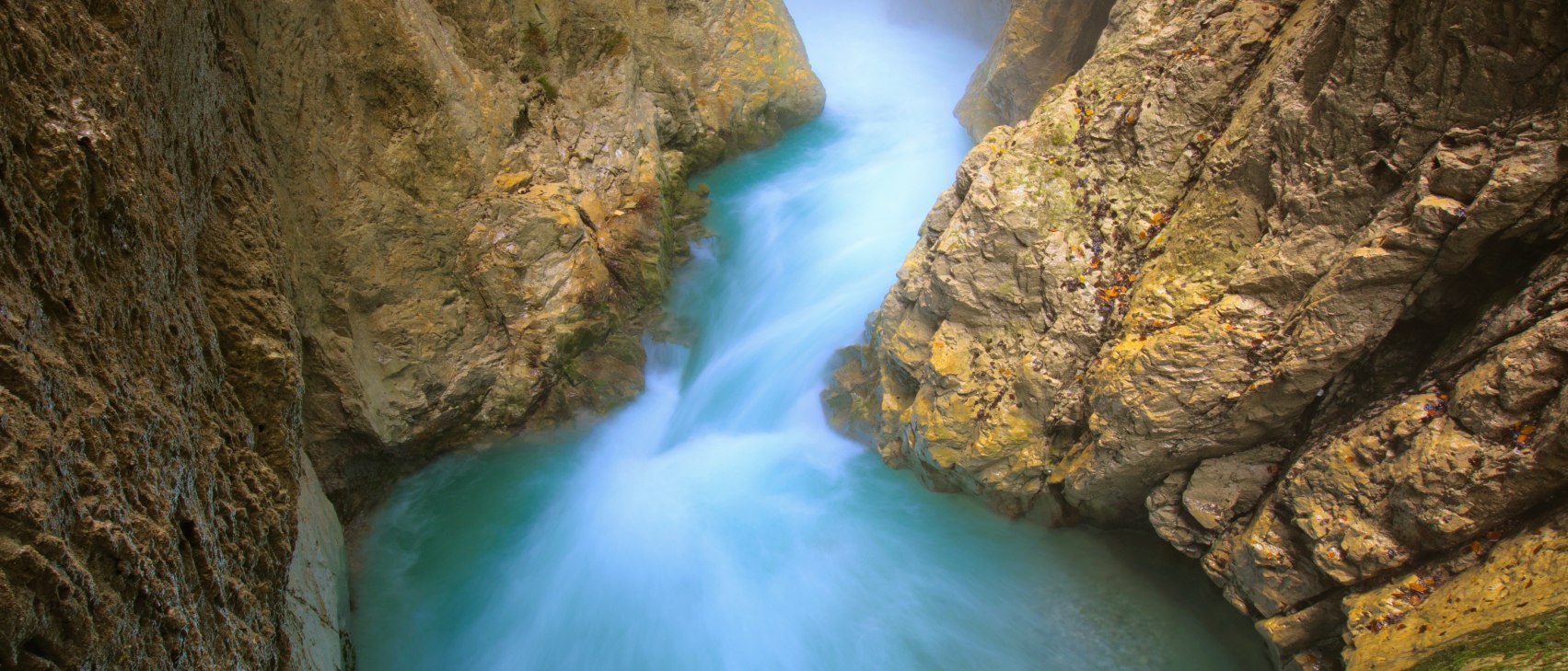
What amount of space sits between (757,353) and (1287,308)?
18.5 feet

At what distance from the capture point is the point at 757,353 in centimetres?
918

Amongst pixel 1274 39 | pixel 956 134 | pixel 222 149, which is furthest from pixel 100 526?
pixel 956 134

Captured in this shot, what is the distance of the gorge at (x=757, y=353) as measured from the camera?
3.08 m

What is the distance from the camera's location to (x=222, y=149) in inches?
192

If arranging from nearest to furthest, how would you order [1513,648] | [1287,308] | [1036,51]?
[1513,648], [1287,308], [1036,51]

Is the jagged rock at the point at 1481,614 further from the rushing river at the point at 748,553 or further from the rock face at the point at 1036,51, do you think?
the rock face at the point at 1036,51

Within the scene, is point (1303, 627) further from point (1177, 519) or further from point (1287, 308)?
point (1287, 308)

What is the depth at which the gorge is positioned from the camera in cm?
308

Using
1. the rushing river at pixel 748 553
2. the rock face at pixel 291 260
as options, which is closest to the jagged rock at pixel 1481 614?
the rushing river at pixel 748 553

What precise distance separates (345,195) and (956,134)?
9.38 m

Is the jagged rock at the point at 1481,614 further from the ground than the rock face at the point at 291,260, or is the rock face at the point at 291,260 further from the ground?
the rock face at the point at 291,260

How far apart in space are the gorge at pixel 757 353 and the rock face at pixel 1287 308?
28mm

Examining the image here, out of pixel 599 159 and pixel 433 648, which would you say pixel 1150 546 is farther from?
pixel 599 159

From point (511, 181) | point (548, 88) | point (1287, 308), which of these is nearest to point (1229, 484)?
point (1287, 308)
